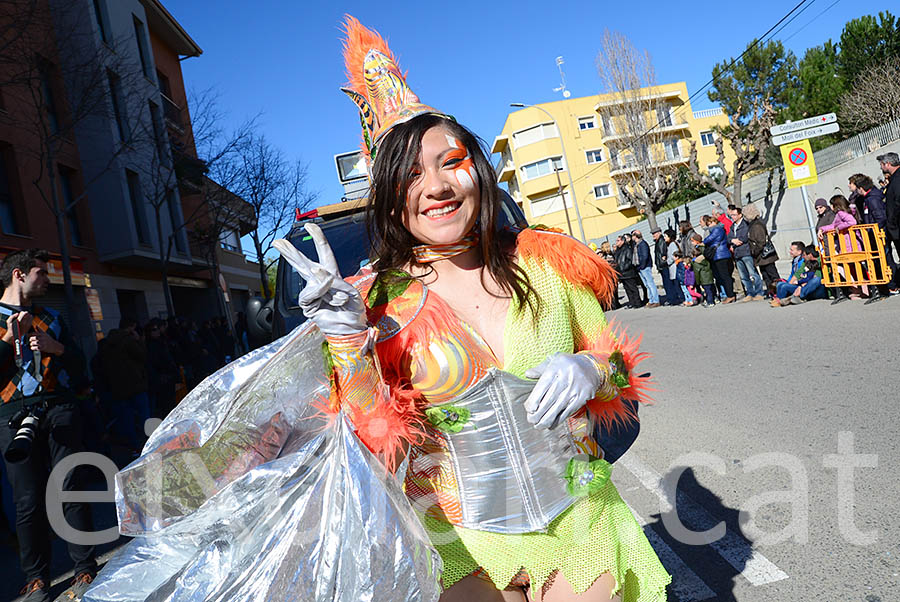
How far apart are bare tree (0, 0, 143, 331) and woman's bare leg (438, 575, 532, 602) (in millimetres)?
10392

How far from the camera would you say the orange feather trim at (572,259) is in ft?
6.14

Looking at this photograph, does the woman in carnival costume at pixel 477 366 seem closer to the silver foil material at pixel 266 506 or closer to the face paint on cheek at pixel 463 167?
the face paint on cheek at pixel 463 167

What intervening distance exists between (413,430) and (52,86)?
702 inches

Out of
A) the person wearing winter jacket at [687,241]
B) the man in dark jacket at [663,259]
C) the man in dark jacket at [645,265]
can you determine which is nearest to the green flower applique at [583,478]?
the person wearing winter jacket at [687,241]

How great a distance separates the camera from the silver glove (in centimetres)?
158

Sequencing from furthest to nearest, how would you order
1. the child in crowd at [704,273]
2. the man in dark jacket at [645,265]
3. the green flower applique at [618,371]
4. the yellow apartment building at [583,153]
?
the yellow apartment building at [583,153], the man in dark jacket at [645,265], the child in crowd at [704,273], the green flower applique at [618,371]

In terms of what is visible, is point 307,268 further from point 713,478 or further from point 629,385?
point 713,478

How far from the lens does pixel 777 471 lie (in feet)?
13.5

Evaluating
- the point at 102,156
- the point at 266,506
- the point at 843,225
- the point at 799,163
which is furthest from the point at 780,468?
the point at 102,156

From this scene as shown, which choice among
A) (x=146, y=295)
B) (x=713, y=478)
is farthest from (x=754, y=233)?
(x=146, y=295)

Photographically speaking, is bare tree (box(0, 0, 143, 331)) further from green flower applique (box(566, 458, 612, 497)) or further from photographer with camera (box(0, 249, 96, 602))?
green flower applique (box(566, 458, 612, 497))

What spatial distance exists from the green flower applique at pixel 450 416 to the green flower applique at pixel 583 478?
12.4 inches

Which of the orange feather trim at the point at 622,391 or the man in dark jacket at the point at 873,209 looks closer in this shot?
the orange feather trim at the point at 622,391

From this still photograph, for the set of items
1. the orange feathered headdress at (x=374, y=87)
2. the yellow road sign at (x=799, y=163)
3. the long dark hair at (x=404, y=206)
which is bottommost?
the long dark hair at (x=404, y=206)
